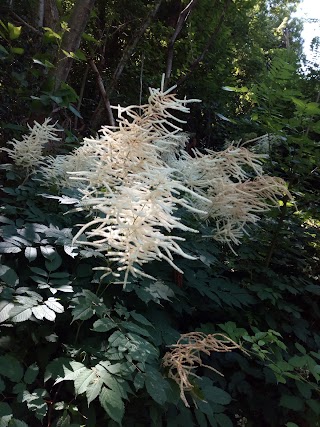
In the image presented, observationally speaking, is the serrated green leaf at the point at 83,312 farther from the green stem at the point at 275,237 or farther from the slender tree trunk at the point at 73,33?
the slender tree trunk at the point at 73,33

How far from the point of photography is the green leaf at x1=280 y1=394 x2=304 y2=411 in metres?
1.83

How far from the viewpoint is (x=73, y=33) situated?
3326 mm

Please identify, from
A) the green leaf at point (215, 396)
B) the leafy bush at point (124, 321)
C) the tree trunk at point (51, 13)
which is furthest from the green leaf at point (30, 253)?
the tree trunk at point (51, 13)

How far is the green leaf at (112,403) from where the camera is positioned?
1179 millimetres

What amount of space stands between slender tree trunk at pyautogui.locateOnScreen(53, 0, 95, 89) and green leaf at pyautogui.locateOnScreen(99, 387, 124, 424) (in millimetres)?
2723

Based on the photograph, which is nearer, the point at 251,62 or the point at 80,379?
the point at 80,379

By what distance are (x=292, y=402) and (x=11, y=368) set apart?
127 centimetres

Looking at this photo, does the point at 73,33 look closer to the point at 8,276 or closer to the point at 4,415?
the point at 8,276

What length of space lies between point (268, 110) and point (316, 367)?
1532mm

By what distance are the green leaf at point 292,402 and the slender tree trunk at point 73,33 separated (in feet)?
9.20

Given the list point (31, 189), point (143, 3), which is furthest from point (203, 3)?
point (31, 189)

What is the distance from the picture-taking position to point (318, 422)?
1.94m

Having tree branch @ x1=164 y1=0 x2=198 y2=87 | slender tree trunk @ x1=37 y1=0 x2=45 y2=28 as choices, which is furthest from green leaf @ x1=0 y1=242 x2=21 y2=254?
tree branch @ x1=164 y1=0 x2=198 y2=87

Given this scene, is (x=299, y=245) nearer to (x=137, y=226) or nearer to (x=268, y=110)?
(x=268, y=110)
